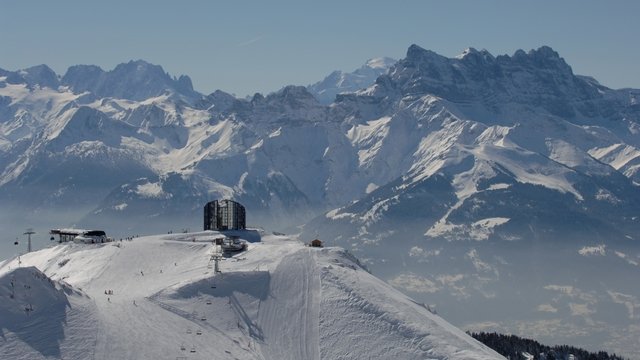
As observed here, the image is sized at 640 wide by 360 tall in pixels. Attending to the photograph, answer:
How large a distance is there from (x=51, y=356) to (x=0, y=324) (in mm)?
12939

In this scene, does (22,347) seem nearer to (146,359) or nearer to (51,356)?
(51,356)

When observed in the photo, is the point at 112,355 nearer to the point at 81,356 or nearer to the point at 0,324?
the point at 81,356

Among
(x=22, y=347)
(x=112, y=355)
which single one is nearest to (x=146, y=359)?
(x=112, y=355)

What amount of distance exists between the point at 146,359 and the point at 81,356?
11.3m

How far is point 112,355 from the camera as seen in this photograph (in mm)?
197500

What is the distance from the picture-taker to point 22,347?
7608 inches

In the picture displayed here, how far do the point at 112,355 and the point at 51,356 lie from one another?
10.7m

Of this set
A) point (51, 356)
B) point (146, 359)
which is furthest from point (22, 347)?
point (146, 359)

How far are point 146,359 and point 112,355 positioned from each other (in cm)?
592

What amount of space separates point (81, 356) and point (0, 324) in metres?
16.4

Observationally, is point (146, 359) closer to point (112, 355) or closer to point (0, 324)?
point (112, 355)

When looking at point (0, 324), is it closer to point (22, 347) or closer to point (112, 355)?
point (22, 347)

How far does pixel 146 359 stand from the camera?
19850 centimetres

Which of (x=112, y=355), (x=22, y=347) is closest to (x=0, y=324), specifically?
(x=22, y=347)
